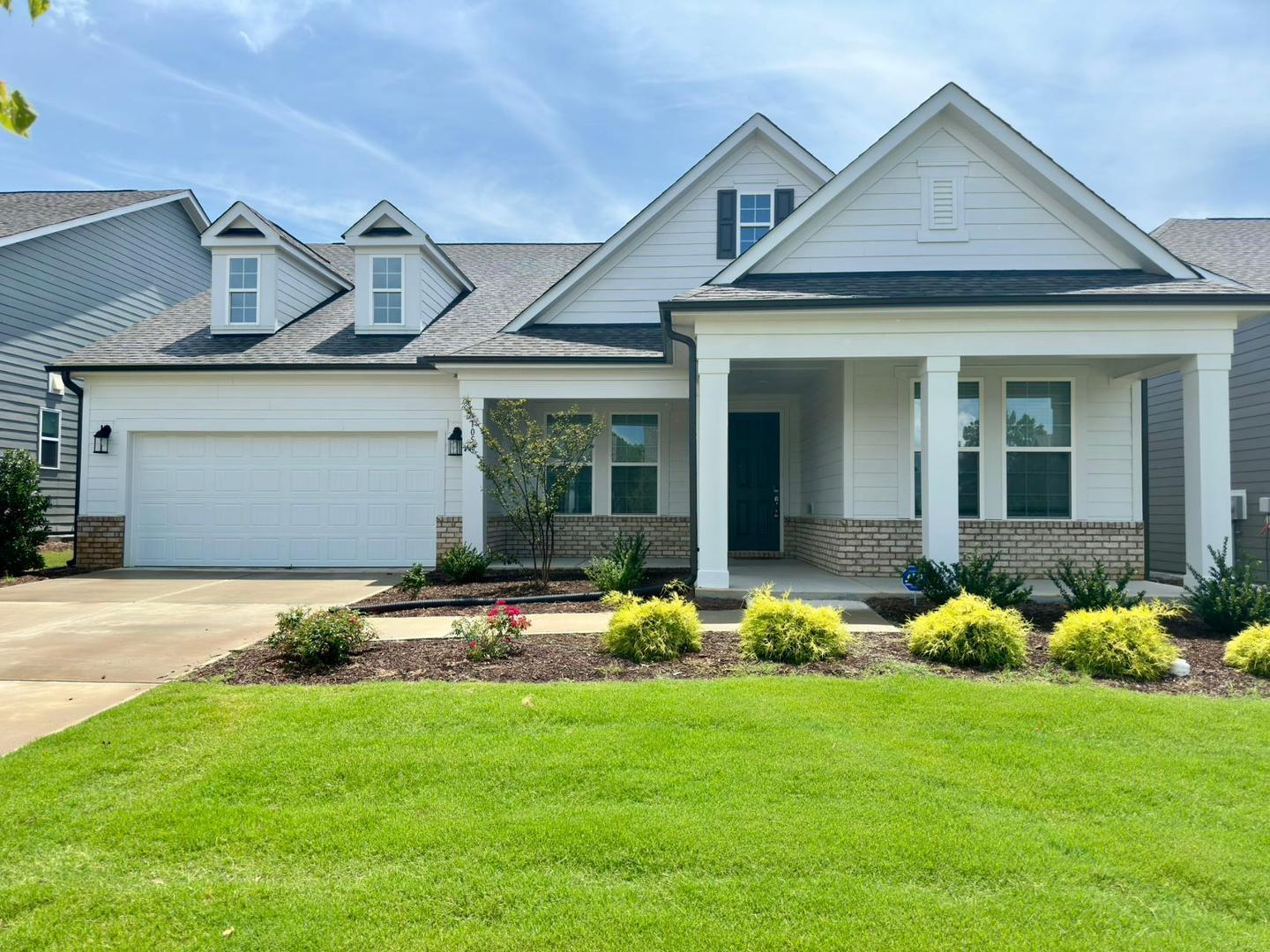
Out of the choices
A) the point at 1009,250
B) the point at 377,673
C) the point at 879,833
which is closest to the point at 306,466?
the point at 377,673

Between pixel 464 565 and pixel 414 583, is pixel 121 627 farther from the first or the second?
pixel 464 565

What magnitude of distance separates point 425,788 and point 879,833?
2.06 metres

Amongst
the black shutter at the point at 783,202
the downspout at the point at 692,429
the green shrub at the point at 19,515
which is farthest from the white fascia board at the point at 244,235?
the black shutter at the point at 783,202

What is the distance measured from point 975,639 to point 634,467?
833 centimetres

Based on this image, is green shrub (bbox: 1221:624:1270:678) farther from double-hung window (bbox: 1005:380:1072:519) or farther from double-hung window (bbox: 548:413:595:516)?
double-hung window (bbox: 548:413:595:516)

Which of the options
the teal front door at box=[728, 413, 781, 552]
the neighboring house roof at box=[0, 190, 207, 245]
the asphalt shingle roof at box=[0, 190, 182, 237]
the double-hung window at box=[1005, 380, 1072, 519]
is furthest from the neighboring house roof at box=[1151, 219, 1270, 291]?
the asphalt shingle roof at box=[0, 190, 182, 237]

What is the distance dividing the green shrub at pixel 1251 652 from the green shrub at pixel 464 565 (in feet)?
28.0

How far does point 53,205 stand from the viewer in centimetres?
1712

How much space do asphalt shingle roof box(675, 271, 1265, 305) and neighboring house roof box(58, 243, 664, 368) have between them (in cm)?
252

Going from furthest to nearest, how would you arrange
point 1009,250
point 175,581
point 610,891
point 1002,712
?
point 175,581 → point 1009,250 → point 1002,712 → point 610,891

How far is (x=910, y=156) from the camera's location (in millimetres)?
10375

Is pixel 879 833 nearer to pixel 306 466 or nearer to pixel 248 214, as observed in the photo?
pixel 306 466

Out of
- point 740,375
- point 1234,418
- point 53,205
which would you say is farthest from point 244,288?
point 1234,418

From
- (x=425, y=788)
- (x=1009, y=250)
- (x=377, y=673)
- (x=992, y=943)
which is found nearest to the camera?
(x=992, y=943)
